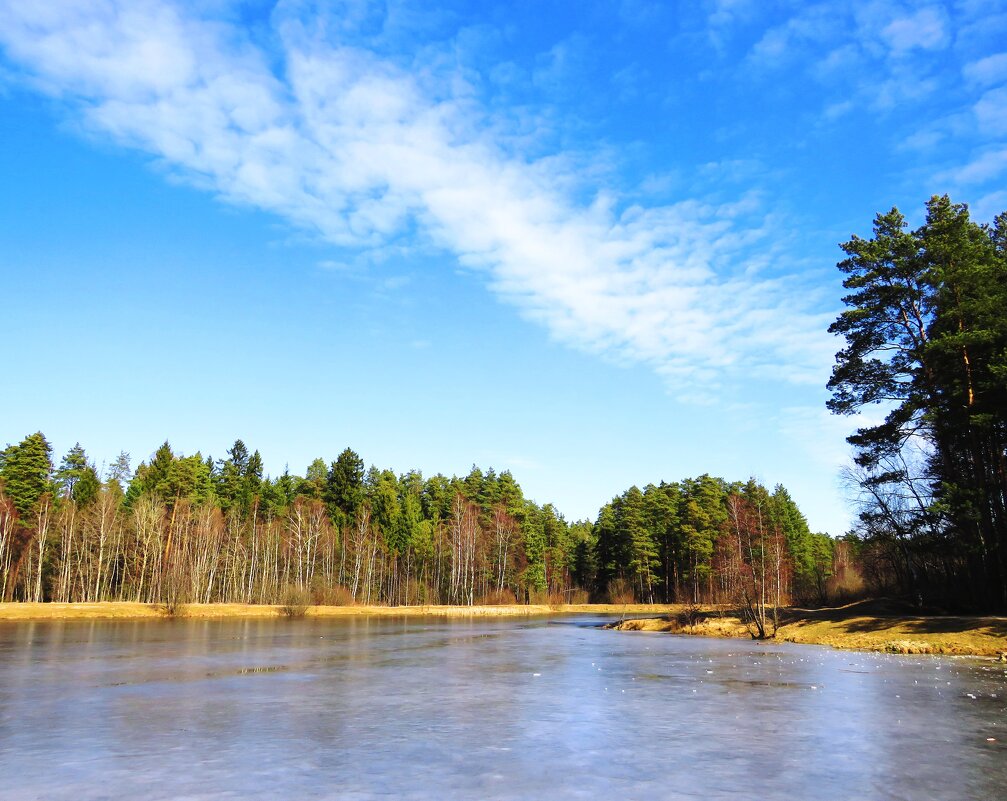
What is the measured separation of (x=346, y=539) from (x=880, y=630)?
224 ft

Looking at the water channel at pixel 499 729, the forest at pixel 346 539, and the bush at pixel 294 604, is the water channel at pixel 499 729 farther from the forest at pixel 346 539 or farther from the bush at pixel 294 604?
the bush at pixel 294 604

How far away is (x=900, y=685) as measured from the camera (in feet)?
63.9

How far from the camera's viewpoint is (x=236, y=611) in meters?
67.3

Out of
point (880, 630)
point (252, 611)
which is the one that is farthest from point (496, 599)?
point (880, 630)

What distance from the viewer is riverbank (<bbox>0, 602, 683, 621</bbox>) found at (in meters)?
57.0

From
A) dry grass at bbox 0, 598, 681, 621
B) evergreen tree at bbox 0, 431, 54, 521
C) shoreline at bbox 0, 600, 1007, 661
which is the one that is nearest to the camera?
shoreline at bbox 0, 600, 1007, 661

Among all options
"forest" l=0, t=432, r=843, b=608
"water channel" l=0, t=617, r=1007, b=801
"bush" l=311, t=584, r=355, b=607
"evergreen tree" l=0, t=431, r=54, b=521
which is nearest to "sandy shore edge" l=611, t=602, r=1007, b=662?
"water channel" l=0, t=617, r=1007, b=801

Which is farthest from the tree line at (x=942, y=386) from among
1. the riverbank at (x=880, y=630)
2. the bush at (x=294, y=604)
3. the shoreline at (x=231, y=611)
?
the bush at (x=294, y=604)

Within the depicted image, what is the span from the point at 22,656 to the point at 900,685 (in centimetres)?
3206

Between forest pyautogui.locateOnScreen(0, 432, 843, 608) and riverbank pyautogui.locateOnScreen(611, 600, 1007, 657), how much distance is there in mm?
8836

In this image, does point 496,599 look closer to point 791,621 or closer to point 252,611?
point 252,611

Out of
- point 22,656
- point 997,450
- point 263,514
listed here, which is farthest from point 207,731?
point 263,514

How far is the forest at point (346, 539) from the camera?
72.9 meters

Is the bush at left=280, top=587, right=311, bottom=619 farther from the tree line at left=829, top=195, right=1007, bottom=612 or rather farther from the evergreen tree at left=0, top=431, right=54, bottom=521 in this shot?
the tree line at left=829, top=195, right=1007, bottom=612
